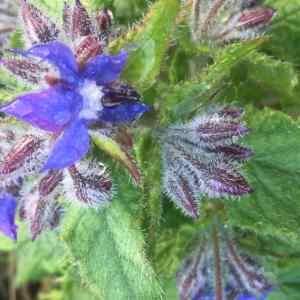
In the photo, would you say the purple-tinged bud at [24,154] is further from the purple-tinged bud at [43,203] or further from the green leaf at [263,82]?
the green leaf at [263,82]

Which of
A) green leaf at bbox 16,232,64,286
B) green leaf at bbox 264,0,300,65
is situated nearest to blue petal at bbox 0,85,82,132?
green leaf at bbox 264,0,300,65

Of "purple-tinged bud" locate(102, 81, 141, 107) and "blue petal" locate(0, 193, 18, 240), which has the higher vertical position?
"blue petal" locate(0, 193, 18, 240)

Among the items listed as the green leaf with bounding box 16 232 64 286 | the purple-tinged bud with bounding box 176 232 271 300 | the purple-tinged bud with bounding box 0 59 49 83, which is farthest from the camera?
the green leaf with bounding box 16 232 64 286

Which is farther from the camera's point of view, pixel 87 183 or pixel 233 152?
pixel 233 152

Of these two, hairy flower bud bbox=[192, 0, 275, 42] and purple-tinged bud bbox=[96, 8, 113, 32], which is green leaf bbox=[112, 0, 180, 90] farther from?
hairy flower bud bbox=[192, 0, 275, 42]

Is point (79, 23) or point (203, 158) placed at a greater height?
point (79, 23)

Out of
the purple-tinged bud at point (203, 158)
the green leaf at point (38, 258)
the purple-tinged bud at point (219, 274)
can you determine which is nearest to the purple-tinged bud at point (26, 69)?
the purple-tinged bud at point (203, 158)

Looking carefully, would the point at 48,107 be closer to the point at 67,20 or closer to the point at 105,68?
the point at 105,68

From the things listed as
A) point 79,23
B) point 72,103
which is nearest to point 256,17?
point 79,23
